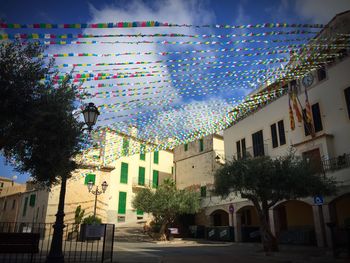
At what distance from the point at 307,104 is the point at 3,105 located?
15.5 m

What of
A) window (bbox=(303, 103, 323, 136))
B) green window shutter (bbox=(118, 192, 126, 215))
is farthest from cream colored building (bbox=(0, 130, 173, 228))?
window (bbox=(303, 103, 323, 136))

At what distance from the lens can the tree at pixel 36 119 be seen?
275 inches

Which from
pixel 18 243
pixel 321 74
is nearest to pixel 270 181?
pixel 321 74

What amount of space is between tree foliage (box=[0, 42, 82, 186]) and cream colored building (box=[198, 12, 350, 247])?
29.8ft

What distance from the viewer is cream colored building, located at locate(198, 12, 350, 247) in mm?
14703

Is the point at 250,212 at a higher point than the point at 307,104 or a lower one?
lower

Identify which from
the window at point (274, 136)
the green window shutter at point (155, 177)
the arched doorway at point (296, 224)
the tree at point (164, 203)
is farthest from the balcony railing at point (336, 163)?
the green window shutter at point (155, 177)

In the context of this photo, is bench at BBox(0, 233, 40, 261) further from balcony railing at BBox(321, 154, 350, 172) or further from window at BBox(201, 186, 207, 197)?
window at BBox(201, 186, 207, 197)

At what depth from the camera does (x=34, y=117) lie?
701cm

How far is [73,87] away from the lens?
28.3 feet

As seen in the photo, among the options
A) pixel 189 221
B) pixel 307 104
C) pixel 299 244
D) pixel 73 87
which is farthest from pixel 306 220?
pixel 73 87

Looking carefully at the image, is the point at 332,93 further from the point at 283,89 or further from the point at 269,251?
the point at 269,251

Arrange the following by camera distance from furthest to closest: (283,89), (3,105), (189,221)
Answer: (189,221) → (283,89) → (3,105)

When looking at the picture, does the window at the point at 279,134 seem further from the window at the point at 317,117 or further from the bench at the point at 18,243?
the bench at the point at 18,243
